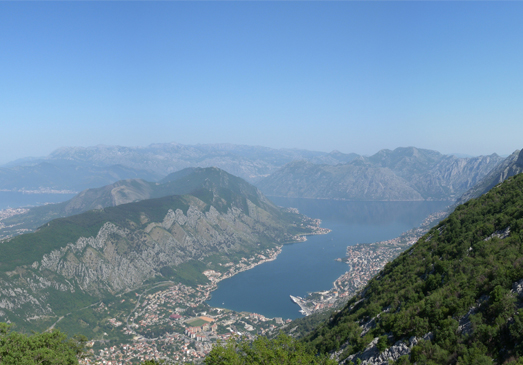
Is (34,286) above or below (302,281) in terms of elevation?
above

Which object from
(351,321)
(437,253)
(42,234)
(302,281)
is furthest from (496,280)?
(42,234)

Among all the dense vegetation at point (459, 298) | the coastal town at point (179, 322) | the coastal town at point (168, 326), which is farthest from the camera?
the coastal town at point (179, 322)

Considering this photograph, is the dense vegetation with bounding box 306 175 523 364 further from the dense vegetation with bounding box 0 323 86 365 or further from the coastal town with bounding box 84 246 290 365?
the coastal town with bounding box 84 246 290 365

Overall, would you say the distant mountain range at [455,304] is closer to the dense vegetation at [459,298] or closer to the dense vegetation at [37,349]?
the dense vegetation at [459,298]

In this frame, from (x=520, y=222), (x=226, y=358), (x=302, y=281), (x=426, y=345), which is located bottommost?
(x=302, y=281)

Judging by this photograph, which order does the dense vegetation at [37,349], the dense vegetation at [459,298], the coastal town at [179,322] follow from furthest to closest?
the coastal town at [179,322]
the dense vegetation at [37,349]
the dense vegetation at [459,298]

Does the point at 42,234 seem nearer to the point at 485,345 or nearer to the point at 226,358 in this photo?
the point at 226,358

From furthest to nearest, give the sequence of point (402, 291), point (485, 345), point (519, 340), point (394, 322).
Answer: point (402, 291) < point (394, 322) < point (485, 345) < point (519, 340)

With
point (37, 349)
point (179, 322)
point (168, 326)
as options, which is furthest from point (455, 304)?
point (179, 322)

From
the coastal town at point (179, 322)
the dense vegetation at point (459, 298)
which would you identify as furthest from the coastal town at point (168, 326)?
the dense vegetation at point (459, 298)

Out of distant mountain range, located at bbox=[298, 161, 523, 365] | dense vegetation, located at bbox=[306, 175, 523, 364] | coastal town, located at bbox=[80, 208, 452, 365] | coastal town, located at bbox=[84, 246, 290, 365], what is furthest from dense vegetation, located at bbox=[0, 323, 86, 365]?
coastal town, located at bbox=[84, 246, 290, 365]
